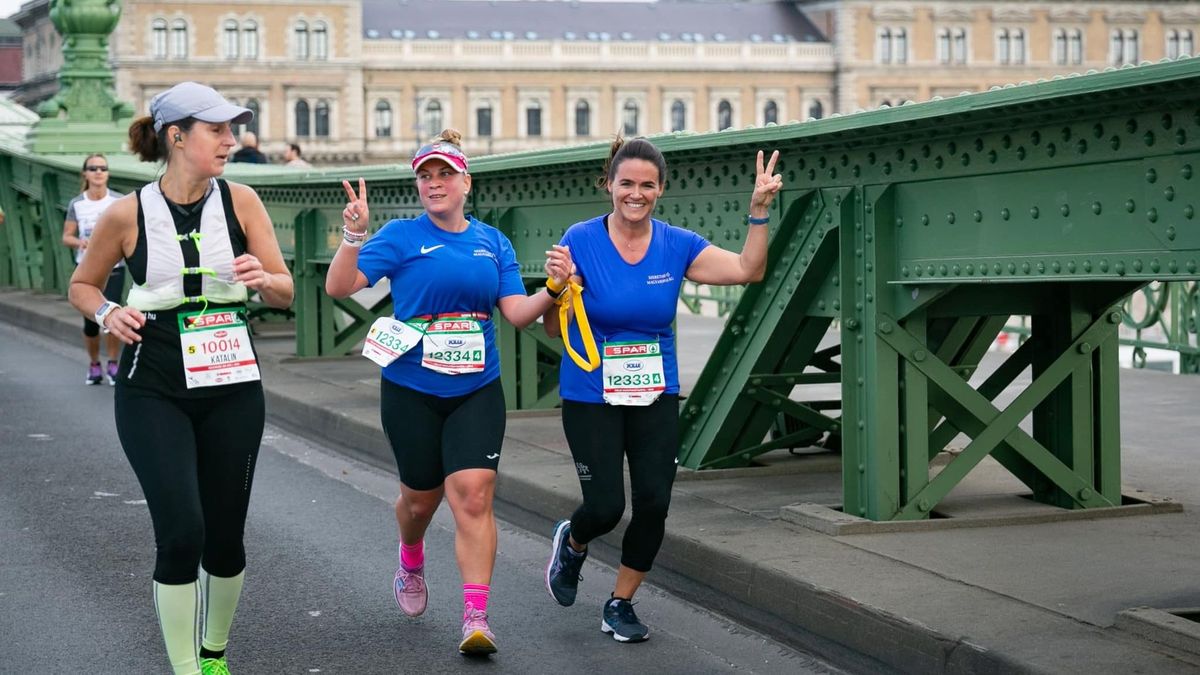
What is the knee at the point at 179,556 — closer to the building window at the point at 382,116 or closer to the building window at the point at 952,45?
the building window at the point at 382,116

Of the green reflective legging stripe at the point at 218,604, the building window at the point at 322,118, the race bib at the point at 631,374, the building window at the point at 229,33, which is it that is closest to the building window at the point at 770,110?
the building window at the point at 322,118

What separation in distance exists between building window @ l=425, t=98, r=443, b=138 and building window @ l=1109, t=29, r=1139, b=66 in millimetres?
46885

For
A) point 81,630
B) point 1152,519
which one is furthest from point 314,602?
point 1152,519

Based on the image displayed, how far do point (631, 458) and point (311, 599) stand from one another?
153 cm

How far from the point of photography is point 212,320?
6.06m

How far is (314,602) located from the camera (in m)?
7.82

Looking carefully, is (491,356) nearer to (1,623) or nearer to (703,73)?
(1,623)

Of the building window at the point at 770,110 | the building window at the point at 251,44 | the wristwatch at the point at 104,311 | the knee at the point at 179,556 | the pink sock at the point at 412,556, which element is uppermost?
the building window at the point at 251,44

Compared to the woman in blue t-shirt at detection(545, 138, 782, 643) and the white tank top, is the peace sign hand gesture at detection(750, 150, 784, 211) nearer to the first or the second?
the woman in blue t-shirt at detection(545, 138, 782, 643)

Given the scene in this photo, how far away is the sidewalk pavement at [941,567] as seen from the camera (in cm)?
627

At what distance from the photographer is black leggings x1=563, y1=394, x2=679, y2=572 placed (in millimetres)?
7039

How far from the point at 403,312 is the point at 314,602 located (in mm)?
1359

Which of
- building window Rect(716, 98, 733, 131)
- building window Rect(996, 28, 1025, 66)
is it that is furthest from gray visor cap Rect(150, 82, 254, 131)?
building window Rect(996, 28, 1025, 66)

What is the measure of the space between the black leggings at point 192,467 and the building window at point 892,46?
5497 inches
